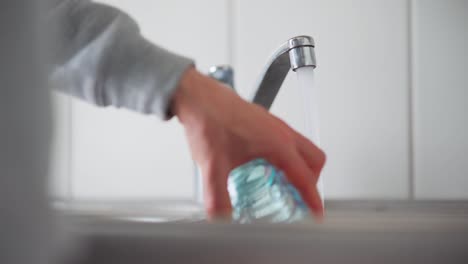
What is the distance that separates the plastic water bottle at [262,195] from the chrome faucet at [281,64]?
0.11 m

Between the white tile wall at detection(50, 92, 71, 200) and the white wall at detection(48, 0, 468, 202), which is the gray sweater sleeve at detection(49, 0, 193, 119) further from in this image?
the white wall at detection(48, 0, 468, 202)

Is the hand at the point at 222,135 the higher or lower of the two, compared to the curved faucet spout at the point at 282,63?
lower

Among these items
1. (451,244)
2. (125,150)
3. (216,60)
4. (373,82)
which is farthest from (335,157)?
(451,244)

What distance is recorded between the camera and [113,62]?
0.24 metres

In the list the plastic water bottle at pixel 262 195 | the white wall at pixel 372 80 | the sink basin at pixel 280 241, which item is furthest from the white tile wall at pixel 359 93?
the sink basin at pixel 280 241

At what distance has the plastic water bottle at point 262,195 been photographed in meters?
0.31

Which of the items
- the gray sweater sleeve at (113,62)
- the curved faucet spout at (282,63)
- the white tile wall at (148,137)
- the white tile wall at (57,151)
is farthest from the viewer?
the white tile wall at (148,137)

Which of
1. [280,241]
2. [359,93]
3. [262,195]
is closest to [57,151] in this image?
[280,241]

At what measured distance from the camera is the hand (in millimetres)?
240

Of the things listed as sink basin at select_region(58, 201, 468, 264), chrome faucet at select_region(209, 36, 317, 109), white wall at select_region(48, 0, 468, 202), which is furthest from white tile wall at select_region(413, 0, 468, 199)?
sink basin at select_region(58, 201, 468, 264)

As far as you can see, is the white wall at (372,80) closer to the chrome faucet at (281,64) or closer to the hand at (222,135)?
the chrome faucet at (281,64)

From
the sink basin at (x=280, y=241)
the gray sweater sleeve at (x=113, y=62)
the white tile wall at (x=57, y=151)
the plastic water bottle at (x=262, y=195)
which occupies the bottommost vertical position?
the plastic water bottle at (x=262, y=195)

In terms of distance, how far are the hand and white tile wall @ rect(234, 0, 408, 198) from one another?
35cm

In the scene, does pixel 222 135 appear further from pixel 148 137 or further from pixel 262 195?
pixel 148 137
